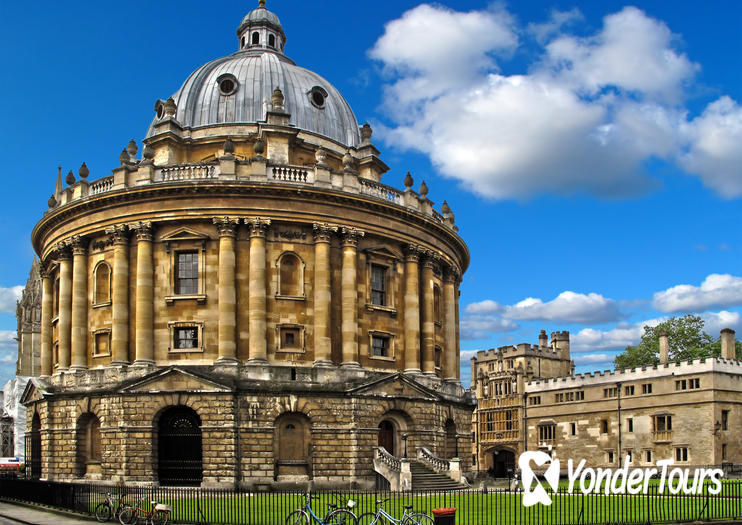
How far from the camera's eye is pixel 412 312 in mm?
48469

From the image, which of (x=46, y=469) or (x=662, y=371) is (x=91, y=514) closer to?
(x=46, y=469)

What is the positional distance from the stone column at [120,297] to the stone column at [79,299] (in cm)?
271

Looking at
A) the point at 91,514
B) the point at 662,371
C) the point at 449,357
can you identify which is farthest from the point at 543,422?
the point at 91,514

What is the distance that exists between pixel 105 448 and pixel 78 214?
42.9 ft

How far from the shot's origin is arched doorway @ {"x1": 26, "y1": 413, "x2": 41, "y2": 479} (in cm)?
4731

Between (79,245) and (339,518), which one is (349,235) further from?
(339,518)

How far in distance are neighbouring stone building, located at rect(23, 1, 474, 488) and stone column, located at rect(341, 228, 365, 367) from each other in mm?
75

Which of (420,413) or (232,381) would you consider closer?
(232,381)

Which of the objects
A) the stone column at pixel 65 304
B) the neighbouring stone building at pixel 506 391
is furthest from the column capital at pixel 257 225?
the neighbouring stone building at pixel 506 391

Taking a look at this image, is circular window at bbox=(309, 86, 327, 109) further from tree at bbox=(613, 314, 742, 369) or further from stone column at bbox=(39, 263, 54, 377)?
tree at bbox=(613, 314, 742, 369)

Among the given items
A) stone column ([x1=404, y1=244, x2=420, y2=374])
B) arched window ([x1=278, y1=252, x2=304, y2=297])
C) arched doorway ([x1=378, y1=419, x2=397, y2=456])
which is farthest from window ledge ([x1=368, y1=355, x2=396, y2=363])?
arched window ([x1=278, y1=252, x2=304, y2=297])

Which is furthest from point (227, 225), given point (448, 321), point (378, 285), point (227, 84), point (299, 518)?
point (299, 518)

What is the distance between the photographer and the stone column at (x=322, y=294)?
144ft

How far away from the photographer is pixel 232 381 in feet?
136
